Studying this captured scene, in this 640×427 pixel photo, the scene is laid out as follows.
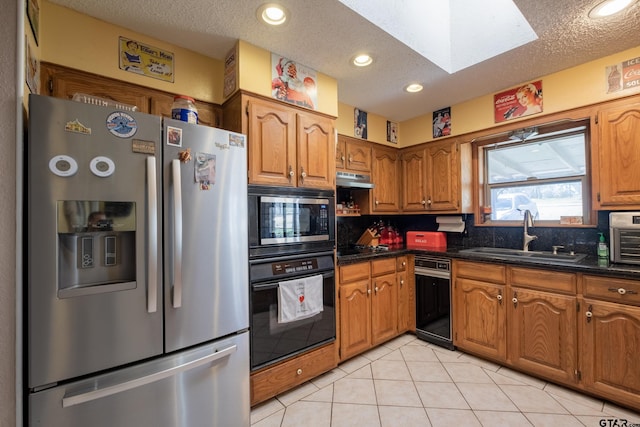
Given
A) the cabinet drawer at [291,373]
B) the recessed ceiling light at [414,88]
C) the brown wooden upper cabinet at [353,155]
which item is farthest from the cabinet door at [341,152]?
the cabinet drawer at [291,373]

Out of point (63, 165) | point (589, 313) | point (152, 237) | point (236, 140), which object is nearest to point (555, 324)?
point (589, 313)

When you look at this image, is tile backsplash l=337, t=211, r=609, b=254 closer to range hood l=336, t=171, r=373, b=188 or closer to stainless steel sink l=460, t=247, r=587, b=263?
stainless steel sink l=460, t=247, r=587, b=263

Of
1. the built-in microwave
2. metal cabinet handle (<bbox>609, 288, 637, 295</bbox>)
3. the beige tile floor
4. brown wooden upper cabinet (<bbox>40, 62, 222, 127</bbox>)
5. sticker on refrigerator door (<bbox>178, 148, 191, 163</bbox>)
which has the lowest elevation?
the beige tile floor

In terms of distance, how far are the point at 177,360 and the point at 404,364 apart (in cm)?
180

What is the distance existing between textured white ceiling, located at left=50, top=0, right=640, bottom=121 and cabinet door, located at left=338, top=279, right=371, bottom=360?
1.76 metres

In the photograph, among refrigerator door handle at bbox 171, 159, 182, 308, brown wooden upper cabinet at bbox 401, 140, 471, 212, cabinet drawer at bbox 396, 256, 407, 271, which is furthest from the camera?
brown wooden upper cabinet at bbox 401, 140, 471, 212

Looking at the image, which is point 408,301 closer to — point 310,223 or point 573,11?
point 310,223

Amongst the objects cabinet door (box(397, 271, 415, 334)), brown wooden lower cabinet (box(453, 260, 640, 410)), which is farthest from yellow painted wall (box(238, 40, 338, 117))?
brown wooden lower cabinet (box(453, 260, 640, 410))

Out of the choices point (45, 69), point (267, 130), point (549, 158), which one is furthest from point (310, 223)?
point (549, 158)

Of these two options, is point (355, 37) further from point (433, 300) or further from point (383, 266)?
point (433, 300)

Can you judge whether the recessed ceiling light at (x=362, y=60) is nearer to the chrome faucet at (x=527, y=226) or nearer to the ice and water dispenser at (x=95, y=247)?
the ice and water dispenser at (x=95, y=247)

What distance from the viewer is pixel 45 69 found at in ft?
4.88

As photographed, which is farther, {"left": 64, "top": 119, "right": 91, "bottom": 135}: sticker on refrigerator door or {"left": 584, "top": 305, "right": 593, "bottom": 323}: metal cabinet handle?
{"left": 584, "top": 305, "right": 593, "bottom": 323}: metal cabinet handle

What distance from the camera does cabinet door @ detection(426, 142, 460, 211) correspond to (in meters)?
2.92
